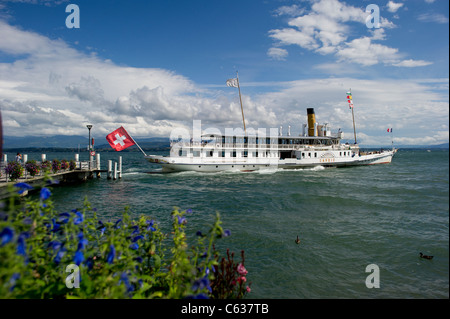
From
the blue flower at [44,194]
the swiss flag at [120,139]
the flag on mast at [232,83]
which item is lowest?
the blue flower at [44,194]

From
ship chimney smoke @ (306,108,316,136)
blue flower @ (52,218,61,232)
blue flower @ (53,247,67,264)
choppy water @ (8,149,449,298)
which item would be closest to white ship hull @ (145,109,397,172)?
ship chimney smoke @ (306,108,316,136)

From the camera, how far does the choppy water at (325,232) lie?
7.27 m

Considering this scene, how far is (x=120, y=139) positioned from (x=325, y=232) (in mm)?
23891

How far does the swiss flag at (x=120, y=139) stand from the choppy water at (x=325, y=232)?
5813 mm

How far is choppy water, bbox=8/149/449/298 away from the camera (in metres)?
7.27

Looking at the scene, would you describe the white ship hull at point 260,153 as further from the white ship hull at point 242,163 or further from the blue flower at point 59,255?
the blue flower at point 59,255

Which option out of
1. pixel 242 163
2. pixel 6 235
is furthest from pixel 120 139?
pixel 6 235

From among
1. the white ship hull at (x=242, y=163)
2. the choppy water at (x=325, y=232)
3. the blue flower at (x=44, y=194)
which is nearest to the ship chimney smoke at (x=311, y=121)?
the white ship hull at (x=242, y=163)

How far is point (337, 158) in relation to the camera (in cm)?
4722

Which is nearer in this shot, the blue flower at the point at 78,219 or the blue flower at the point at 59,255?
the blue flower at the point at 59,255
